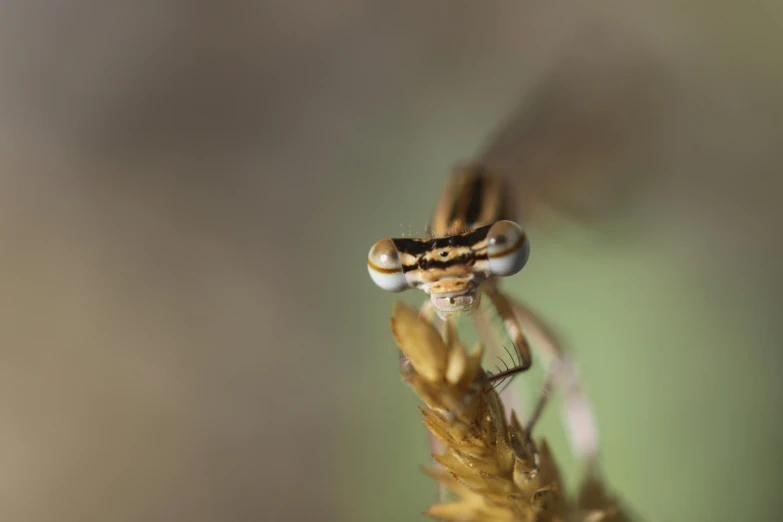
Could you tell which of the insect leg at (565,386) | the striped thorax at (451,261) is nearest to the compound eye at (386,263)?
the striped thorax at (451,261)

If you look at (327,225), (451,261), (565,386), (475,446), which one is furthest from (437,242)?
(327,225)

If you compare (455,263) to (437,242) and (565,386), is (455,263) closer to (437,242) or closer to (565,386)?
(437,242)

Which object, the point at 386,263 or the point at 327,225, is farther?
the point at 327,225

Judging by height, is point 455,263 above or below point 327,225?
below

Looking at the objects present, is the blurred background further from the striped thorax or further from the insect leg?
the striped thorax

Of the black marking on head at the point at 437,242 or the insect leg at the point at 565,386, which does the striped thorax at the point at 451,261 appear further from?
the insect leg at the point at 565,386

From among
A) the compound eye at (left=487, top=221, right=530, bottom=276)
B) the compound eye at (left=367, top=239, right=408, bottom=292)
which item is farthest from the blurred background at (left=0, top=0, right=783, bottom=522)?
the compound eye at (left=367, top=239, right=408, bottom=292)
